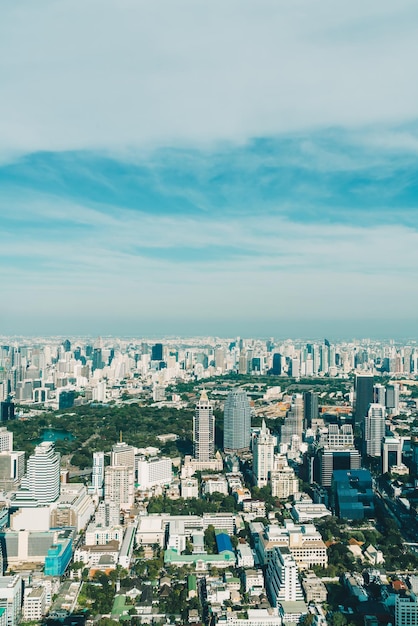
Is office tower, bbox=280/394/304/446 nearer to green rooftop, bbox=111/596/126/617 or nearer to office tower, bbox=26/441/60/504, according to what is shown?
office tower, bbox=26/441/60/504

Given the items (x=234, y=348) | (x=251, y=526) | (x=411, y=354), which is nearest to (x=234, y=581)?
(x=251, y=526)

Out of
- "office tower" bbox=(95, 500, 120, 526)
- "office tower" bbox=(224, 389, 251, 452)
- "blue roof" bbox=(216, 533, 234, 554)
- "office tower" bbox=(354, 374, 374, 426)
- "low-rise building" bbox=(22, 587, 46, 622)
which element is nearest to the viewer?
"low-rise building" bbox=(22, 587, 46, 622)

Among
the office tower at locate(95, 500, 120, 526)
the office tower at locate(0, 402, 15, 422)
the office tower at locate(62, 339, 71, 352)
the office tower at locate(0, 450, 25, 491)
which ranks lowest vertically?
the office tower at locate(95, 500, 120, 526)

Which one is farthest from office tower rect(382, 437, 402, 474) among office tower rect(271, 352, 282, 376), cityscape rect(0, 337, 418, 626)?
office tower rect(271, 352, 282, 376)

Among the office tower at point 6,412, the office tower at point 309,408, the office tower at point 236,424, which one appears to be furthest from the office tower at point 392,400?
the office tower at point 6,412

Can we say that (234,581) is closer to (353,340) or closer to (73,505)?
(73,505)
